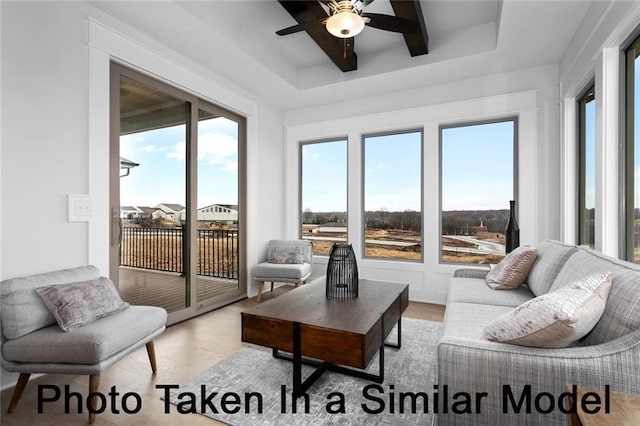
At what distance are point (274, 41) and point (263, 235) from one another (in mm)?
2510

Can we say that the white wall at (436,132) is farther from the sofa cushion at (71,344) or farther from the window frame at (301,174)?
the sofa cushion at (71,344)

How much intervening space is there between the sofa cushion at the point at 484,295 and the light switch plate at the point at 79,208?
9.48ft

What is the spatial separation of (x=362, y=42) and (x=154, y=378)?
3.78 m

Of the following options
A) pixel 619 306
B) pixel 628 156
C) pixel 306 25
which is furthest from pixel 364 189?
pixel 619 306

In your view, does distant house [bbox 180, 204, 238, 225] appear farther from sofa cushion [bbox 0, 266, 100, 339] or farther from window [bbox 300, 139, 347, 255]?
sofa cushion [bbox 0, 266, 100, 339]

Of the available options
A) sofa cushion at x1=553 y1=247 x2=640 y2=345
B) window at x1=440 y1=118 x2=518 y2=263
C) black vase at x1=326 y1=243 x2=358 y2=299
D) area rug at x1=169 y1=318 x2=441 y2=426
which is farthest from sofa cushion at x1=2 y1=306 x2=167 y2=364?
window at x1=440 y1=118 x2=518 y2=263

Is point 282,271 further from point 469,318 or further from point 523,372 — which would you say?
point 523,372

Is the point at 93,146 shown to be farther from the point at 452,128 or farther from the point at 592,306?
the point at 452,128

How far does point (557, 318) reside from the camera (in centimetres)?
120

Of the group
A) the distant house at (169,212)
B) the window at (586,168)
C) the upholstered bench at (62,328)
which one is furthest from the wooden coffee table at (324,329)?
the window at (586,168)

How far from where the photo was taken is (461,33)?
3.30m

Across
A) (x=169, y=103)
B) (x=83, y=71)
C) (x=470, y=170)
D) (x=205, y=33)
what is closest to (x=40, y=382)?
(x=83, y=71)

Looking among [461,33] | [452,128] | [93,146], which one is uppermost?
[461,33]

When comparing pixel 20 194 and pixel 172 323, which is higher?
pixel 20 194
